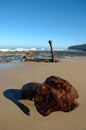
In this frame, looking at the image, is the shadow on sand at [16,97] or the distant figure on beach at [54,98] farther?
the shadow on sand at [16,97]

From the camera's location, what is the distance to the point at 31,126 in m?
3.45

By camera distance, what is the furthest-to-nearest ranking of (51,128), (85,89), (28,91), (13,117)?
1. (85,89)
2. (28,91)
3. (13,117)
4. (51,128)

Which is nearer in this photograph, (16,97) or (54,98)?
(54,98)

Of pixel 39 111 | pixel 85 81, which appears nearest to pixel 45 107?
pixel 39 111

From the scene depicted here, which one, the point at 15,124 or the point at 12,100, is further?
the point at 12,100

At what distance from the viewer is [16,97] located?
463cm

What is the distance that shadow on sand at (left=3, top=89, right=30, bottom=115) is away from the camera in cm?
399

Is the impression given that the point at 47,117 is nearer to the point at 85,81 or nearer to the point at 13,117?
the point at 13,117

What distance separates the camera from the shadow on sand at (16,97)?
157 inches

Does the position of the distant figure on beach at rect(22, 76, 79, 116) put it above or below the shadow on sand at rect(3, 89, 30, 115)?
above

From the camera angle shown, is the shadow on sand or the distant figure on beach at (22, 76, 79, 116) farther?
the shadow on sand

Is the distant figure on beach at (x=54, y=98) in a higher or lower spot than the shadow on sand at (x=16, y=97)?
higher

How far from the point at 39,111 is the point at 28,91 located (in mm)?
635

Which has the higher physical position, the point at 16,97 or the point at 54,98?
the point at 54,98
